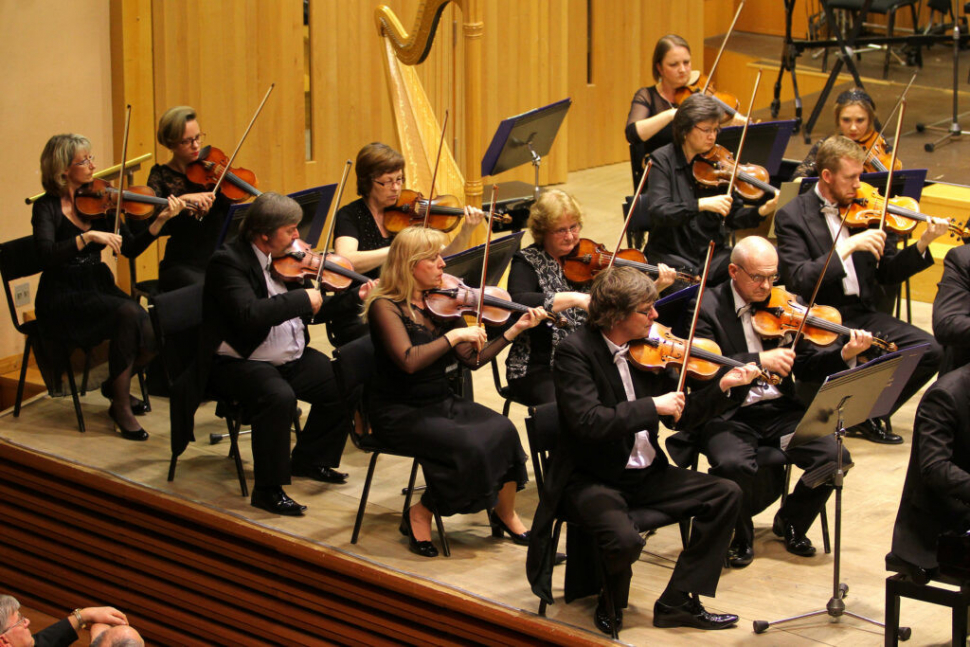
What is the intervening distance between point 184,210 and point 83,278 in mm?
458

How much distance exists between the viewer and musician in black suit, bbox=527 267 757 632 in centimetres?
345

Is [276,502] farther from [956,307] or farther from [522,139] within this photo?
[956,307]

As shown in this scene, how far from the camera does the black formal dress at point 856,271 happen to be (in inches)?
183

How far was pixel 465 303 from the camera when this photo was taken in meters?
4.05

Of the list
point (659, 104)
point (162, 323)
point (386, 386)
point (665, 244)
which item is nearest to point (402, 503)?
point (386, 386)

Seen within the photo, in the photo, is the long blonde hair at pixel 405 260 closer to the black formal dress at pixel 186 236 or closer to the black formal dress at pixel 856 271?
the black formal dress at pixel 186 236

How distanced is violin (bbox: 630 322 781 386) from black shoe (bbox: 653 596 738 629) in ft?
2.15

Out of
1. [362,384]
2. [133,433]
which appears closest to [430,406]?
[362,384]

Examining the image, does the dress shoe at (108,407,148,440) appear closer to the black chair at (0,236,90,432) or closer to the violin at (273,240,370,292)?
the black chair at (0,236,90,432)

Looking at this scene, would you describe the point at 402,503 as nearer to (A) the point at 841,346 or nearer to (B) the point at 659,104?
(A) the point at 841,346

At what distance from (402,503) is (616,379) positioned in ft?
3.64

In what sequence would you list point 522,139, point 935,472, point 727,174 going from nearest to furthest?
point 935,472
point 727,174
point 522,139

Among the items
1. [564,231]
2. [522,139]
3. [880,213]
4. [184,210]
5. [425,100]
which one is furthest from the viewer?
[425,100]

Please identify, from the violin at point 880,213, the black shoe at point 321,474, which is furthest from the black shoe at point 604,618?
the violin at point 880,213
